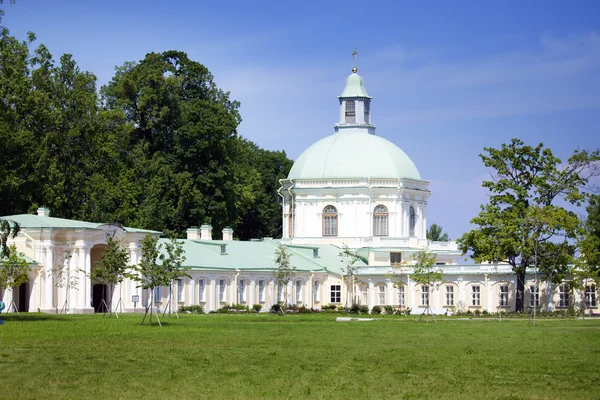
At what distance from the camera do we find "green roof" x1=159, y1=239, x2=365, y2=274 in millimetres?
78250

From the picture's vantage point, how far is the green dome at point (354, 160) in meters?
93.1

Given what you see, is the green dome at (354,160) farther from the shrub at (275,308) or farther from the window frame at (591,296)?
the window frame at (591,296)

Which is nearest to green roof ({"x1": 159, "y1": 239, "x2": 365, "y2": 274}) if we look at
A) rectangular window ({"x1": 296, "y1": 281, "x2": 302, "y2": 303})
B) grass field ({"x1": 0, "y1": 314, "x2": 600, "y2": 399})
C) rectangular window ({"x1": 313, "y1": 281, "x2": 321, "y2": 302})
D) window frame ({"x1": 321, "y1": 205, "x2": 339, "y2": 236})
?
rectangular window ({"x1": 296, "y1": 281, "x2": 302, "y2": 303})

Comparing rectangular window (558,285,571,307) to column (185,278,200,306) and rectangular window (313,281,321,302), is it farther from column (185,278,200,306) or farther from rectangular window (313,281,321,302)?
column (185,278,200,306)

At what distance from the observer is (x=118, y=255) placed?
6181cm

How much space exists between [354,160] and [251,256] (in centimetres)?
1455

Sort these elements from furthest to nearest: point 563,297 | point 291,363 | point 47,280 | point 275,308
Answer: point 563,297 → point 275,308 → point 47,280 → point 291,363

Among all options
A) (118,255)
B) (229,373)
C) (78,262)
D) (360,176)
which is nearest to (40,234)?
(78,262)

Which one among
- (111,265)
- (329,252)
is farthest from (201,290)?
(329,252)

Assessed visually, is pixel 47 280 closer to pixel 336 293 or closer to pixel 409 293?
pixel 336 293

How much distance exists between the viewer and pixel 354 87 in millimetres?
99062

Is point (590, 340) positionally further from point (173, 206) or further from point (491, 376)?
point (173, 206)

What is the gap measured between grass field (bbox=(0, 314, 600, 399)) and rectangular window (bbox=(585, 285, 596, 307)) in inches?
1203

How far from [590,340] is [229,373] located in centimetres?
1738
